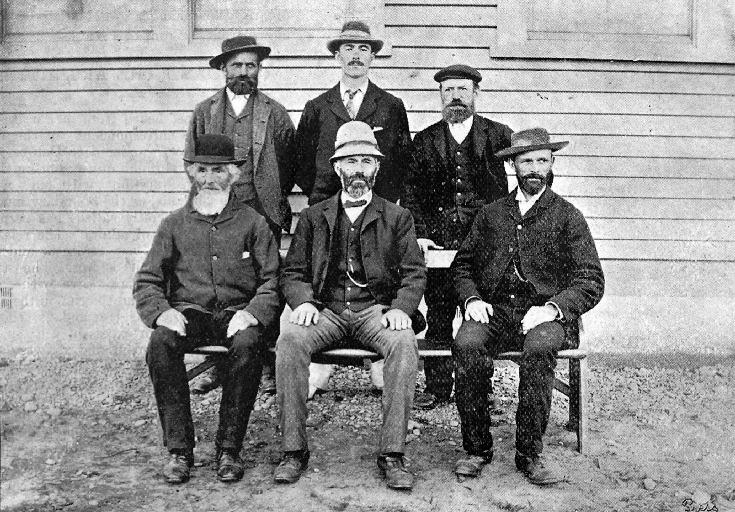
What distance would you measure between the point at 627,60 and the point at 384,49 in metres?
2.15

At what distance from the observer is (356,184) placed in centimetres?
383

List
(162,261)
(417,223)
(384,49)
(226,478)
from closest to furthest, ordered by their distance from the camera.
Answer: (226,478)
(162,261)
(417,223)
(384,49)

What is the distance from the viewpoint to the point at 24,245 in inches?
235

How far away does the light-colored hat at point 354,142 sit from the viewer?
149 inches

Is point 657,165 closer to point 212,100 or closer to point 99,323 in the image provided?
point 212,100

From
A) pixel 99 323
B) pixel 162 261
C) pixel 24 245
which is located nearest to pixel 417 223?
pixel 162 261

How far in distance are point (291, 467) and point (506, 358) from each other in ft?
4.40

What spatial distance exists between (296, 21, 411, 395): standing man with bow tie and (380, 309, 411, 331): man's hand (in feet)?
4.21

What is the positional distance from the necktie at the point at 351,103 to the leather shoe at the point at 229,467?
2.45 metres

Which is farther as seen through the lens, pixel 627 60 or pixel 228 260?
pixel 627 60

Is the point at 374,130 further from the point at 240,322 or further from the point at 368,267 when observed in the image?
the point at 240,322

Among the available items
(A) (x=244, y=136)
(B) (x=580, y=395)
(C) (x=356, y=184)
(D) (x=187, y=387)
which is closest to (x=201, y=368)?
(D) (x=187, y=387)

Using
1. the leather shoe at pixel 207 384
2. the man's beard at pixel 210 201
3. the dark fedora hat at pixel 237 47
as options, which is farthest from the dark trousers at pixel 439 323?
the dark fedora hat at pixel 237 47
